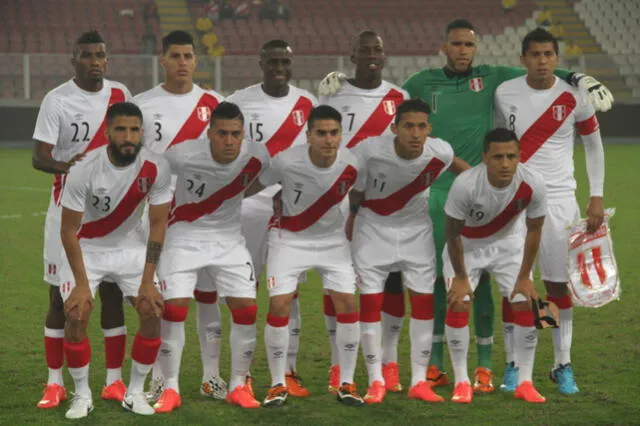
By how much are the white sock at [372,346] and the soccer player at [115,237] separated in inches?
45.9

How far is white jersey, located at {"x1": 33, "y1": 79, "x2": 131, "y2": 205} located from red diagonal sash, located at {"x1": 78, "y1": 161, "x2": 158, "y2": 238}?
33cm

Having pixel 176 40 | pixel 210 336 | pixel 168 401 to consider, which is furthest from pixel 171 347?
pixel 176 40

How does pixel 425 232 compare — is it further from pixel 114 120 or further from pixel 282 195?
pixel 114 120

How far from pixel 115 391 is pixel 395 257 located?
5.71 feet

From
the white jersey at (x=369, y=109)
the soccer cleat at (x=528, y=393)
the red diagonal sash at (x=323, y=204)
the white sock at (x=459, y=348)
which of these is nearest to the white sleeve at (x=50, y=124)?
the red diagonal sash at (x=323, y=204)

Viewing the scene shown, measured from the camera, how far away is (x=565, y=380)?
21.9 feet

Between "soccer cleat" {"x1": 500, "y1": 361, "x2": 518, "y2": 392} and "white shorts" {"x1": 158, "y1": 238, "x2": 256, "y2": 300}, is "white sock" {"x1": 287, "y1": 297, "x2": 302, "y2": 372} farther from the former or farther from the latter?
"soccer cleat" {"x1": 500, "y1": 361, "x2": 518, "y2": 392}

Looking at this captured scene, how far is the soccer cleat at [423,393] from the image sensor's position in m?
6.41

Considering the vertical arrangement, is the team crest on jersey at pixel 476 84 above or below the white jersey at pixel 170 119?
above

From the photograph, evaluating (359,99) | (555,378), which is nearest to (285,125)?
(359,99)

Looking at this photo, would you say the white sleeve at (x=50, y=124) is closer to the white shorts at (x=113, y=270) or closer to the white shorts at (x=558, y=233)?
the white shorts at (x=113, y=270)

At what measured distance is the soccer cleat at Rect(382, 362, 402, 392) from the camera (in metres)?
6.70

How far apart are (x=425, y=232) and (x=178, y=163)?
58.0 inches

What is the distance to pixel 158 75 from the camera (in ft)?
82.2
